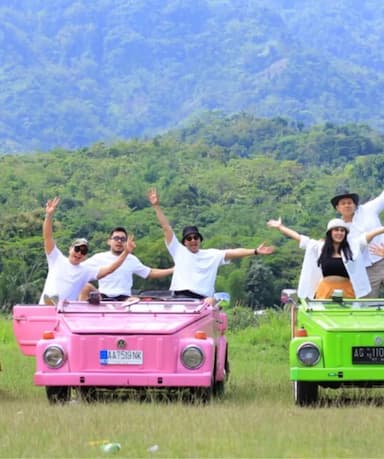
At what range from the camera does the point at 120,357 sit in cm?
1092

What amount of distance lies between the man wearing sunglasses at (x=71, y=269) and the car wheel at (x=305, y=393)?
2.58 m

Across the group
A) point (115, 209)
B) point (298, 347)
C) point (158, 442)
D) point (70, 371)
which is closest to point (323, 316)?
point (298, 347)

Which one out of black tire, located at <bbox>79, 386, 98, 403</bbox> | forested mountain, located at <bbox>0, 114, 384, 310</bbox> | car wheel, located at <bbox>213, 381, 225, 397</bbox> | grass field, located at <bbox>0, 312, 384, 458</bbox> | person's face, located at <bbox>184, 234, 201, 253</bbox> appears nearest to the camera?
grass field, located at <bbox>0, 312, 384, 458</bbox>

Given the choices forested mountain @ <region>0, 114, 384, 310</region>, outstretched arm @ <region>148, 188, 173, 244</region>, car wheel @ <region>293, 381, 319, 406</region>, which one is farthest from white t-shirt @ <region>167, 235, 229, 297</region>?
forested mountain @ <region>0, 114, 384, 310</region>

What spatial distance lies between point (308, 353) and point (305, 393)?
1.23 ft

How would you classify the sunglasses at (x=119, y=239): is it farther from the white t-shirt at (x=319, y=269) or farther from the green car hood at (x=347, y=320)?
the green car hood at (x=347, y=320)

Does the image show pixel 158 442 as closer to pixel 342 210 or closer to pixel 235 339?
pixel 342 210

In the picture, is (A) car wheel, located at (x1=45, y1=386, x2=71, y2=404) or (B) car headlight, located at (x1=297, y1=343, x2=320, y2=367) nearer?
(B) car headlight, located at (x1=297, y1=343, x2=320, y2=367)

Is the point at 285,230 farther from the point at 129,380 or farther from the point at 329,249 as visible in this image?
the point at 129,380

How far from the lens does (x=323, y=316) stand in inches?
448

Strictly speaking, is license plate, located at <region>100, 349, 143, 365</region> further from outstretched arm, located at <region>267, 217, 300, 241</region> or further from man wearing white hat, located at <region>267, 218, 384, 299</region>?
outstretched arm, located at <region>267, 217, 300, 241</region>

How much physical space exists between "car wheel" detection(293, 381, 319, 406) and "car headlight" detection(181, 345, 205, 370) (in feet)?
2.92

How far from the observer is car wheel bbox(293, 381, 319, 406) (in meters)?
10.9

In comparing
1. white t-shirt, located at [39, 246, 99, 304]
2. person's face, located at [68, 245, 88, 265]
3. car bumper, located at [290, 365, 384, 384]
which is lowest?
car bumper, located at [290, 365, 384, 384]
